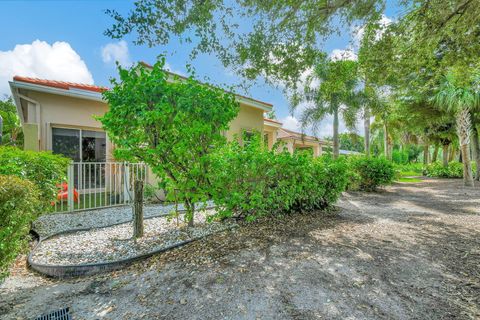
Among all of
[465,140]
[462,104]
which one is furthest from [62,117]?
[465,140]

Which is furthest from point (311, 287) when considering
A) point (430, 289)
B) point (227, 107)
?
point (227, 107)

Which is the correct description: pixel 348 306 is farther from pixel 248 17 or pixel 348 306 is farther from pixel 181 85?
A: pixel 248 17

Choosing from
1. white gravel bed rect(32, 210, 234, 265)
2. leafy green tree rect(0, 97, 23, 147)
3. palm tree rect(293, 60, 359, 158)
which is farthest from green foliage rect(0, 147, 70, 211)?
leafy green tree rect(0, 97, 23, 147)

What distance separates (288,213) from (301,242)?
1489 mm

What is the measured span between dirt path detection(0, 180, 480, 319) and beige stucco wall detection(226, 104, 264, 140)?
254 inches

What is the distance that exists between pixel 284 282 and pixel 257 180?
1994mm

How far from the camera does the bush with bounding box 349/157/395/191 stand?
33.6 ft

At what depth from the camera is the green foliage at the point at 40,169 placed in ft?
14.5

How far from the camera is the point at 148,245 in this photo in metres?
3.98

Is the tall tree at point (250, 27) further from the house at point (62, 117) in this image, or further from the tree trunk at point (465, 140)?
the tree trunk at point (465, 140)

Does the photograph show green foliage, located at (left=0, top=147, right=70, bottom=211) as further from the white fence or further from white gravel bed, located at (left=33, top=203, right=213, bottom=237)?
the white fence

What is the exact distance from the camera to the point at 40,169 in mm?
4770

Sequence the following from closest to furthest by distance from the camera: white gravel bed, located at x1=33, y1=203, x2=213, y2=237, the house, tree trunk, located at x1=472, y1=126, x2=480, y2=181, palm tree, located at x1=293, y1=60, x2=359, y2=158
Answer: white gravel bed, located at x1=33, y1=203, x2=213, y2=237
the house
palm tree, located at x1=293, y1=60, x2=359, y2=158
tree trunk, located at x1=472, y1=126, x2=480, y2=181

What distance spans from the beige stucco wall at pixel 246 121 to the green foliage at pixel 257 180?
215 inches
